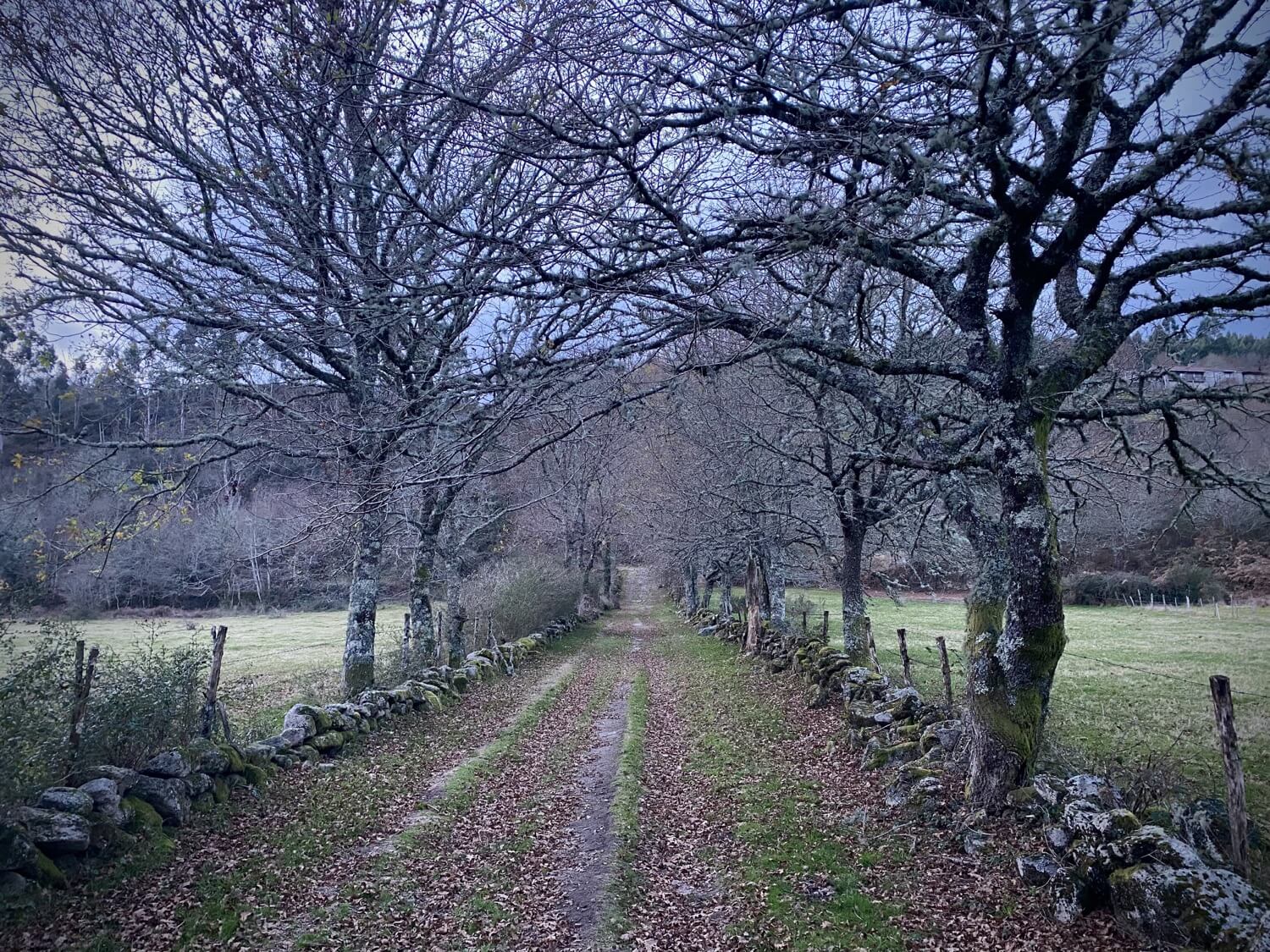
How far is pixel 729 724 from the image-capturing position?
12133mm

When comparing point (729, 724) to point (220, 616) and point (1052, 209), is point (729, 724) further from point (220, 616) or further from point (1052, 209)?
point (220, 616)

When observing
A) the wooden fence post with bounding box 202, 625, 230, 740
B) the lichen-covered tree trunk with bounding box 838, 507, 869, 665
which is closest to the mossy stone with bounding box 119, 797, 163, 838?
the wooden fence post with bounding box 202, 625, 230, 740

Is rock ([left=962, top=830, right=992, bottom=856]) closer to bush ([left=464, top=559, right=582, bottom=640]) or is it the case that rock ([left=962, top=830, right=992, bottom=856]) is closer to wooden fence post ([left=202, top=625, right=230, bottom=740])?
wooden fence post ([left=202, top=625, right=230, bottom=740])

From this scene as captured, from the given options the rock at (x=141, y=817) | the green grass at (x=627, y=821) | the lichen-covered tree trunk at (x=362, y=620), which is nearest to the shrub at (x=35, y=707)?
the rock at (x=141, y=817)

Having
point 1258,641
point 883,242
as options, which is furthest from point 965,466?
point 1258,641

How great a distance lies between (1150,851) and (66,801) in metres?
8.17

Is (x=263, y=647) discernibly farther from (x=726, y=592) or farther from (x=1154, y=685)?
(x=1154, y=685)

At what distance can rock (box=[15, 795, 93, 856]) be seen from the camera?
5.17 metres

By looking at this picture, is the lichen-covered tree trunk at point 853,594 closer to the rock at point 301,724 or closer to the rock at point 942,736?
the rock at point 942,736

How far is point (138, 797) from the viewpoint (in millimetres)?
6336

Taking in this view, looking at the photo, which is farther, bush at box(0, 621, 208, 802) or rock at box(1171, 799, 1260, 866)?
bush at box(0, 621, 208, 802)

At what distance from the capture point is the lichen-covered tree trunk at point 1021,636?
6.20m

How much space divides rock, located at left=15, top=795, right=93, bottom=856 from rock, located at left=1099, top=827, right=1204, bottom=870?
25.2 feet

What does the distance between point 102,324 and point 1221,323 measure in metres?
12.1
